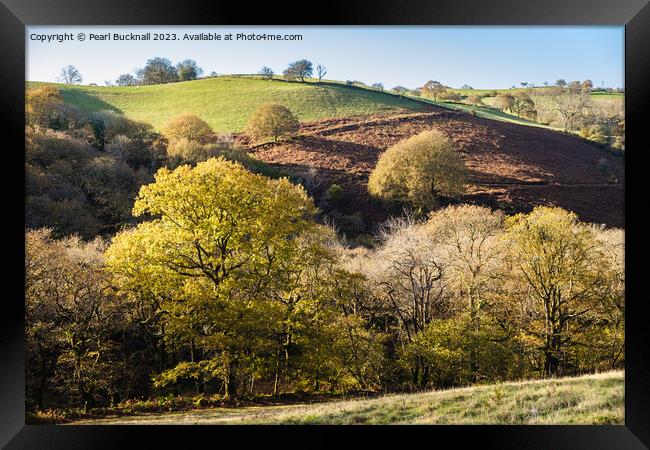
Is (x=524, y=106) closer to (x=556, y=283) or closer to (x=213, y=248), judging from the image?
(x=556, y=283)

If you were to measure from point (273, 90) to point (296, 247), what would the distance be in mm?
4217

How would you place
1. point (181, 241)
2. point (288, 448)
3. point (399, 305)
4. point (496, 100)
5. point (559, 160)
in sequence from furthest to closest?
point (559, 160) < point (496, 100) < point (399, 305) < point (181, 241) < point (288, 448)

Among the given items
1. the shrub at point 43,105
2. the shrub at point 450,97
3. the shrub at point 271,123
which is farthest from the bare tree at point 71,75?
the shrub at point 450,97

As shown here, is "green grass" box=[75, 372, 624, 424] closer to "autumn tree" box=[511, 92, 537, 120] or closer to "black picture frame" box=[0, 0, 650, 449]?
"black picture frame" box=[0, 0, 650, 449]

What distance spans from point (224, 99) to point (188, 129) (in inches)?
44.8

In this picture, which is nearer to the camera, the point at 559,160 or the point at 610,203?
the point at 610,203

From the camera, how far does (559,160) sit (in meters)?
12.1

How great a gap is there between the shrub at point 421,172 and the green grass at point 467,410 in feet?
16.8

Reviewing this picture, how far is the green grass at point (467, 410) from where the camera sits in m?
7.90

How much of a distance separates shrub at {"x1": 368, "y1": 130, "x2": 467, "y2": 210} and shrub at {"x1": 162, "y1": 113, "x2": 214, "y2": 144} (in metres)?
4.28

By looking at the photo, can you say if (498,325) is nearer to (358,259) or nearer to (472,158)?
(358,259)

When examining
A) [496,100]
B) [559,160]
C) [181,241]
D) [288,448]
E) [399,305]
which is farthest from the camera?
[559,160]

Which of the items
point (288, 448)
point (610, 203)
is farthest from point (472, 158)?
point (288, 448)

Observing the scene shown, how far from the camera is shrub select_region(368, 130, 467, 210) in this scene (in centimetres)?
1215
